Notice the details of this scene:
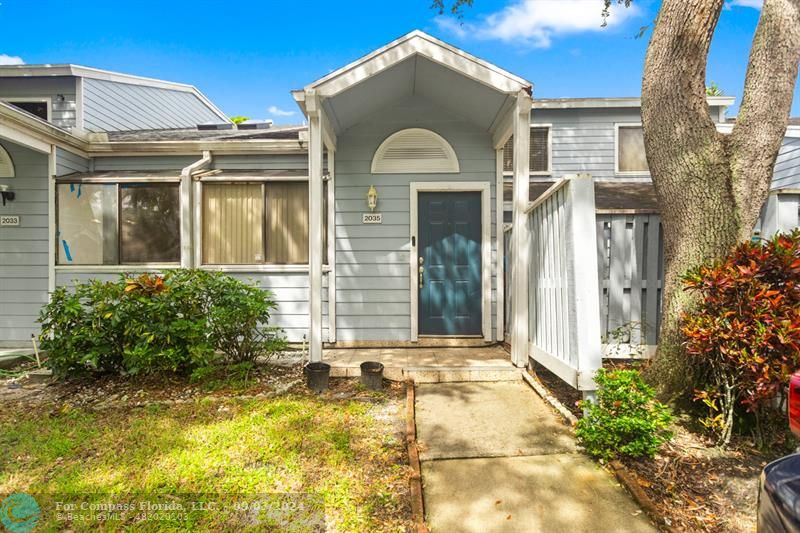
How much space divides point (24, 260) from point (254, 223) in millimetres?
3203

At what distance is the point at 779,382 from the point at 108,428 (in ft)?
15.2

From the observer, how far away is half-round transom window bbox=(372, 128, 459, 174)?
5.19m

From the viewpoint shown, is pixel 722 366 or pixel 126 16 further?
pixel 126 16

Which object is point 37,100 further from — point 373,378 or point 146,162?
point 373,378

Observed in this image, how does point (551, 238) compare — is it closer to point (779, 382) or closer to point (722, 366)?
point (722, 366)

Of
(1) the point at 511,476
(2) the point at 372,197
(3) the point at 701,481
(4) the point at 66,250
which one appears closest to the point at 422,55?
Answer: (2) the point at 372,197

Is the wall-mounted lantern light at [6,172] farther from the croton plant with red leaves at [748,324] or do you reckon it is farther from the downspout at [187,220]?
the croton plant with red leaves at [748,324]

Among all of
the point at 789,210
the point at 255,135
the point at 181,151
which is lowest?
the point at 789,210

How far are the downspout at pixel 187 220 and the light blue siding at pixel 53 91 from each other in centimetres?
404

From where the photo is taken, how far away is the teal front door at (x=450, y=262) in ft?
17.1

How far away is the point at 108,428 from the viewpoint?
301cm

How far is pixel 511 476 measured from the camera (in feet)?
7.79

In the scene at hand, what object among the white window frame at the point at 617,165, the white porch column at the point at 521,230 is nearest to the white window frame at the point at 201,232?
the white porch column at the point at 521,230

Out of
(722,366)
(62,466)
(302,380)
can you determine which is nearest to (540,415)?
(722,366)
